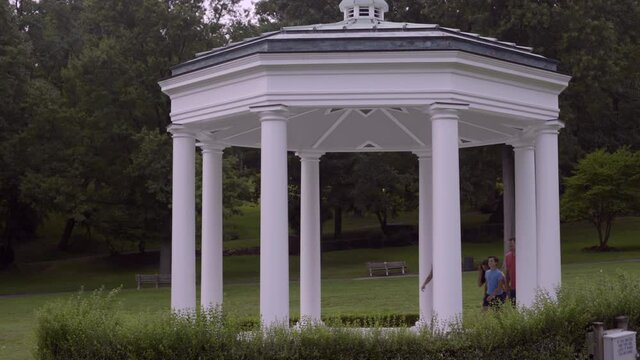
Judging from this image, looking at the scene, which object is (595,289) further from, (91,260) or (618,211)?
(91,260)

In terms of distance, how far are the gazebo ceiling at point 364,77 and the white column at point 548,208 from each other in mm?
455

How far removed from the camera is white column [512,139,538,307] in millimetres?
19562

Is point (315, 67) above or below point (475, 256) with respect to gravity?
above

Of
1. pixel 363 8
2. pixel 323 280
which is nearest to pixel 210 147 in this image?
pixel 363 8

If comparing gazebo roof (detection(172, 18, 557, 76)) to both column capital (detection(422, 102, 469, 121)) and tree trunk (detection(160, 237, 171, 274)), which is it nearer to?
column capital (detection(422, 102, 469, 121))

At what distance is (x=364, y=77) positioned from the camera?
597 inches

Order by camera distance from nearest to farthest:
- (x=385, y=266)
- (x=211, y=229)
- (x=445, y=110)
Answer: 1. (x=445, y=110)
2. (x=211, y=229)
3. (x=385, y=266)

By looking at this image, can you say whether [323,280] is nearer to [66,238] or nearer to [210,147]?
[210,147]

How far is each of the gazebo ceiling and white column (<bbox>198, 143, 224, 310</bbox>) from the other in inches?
60.5

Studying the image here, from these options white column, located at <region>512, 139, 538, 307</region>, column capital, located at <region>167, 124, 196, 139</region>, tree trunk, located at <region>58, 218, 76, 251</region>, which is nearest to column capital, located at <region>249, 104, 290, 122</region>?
column capital, located at <region>167, 124, 196, 139</region>

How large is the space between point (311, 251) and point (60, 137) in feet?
114

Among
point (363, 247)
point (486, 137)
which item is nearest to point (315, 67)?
point (486, 137)

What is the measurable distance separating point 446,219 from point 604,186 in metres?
37.4

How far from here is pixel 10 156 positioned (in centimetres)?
5019
